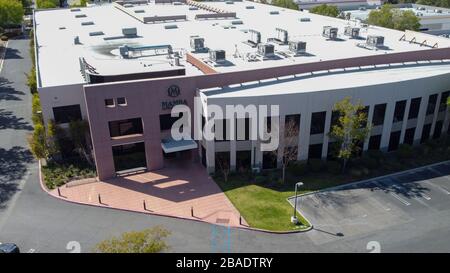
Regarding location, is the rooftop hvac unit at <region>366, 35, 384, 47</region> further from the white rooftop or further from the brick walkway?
the brick walkway

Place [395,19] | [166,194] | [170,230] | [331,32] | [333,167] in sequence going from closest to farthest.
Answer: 1. [170,230]
2. [166,194]
3. [333,167]
4. [331,32]
5. [395,19]

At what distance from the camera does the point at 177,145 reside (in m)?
42.5

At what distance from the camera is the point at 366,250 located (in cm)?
3166

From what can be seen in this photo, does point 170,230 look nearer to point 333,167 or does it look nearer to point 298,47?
point 333,167

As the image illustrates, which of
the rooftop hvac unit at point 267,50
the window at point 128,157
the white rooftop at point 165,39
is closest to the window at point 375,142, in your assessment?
the white rooftop at point 165,39

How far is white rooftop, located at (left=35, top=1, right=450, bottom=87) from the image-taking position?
48.2 metres

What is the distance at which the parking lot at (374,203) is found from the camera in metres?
34.5

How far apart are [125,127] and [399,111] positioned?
3209 centimetres

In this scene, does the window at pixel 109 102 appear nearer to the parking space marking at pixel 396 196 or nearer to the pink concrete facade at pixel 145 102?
the pink concrete facade at pixel 145 102

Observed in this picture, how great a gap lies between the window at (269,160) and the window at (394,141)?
15066 mm

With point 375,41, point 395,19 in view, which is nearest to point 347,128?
point 375,41

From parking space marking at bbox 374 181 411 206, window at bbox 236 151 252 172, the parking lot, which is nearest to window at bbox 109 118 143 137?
window at bbox 236 151 252 172

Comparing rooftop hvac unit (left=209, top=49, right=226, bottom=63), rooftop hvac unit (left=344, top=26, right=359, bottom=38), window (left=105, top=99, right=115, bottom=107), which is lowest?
window (left=105, top=99, right=115, bottom=107)

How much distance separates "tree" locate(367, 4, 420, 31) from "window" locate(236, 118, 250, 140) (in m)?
65.0
